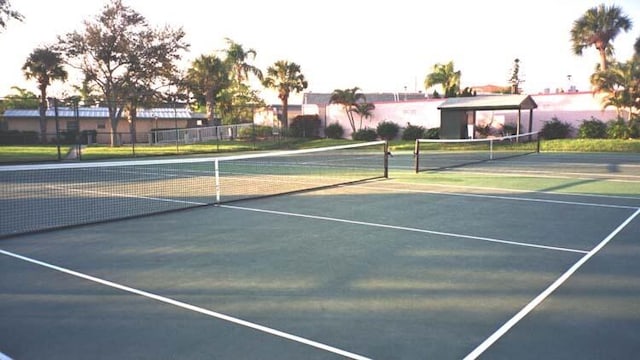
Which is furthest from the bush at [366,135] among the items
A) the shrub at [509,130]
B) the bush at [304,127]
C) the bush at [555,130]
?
the bush at [555,130]

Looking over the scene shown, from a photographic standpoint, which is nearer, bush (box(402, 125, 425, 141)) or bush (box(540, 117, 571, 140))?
bush (box(540, 117, 571, 140))

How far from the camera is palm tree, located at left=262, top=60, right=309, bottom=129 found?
47.5m

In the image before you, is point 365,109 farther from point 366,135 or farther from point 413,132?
point 413,132

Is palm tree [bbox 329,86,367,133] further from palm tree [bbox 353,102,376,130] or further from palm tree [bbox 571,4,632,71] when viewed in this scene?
palm tree [bbox 571,4,632,71]

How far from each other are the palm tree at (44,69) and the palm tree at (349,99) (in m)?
24.6

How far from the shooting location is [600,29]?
141 feet

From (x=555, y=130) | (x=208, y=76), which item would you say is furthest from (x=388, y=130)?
(x=208, y=76)

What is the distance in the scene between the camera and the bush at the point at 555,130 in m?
35.7

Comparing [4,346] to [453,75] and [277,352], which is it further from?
[453,75]

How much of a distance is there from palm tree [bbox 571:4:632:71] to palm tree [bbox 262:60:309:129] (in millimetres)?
24840

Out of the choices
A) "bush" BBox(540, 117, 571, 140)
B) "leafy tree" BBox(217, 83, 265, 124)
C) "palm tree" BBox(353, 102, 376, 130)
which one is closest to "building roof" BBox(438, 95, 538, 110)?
"bush" BBox(540, 117, 571, 140)

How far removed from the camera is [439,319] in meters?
4.62

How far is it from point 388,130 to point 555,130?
1307cm

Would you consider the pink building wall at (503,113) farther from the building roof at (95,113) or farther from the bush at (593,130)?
the building roof at (95,113)
